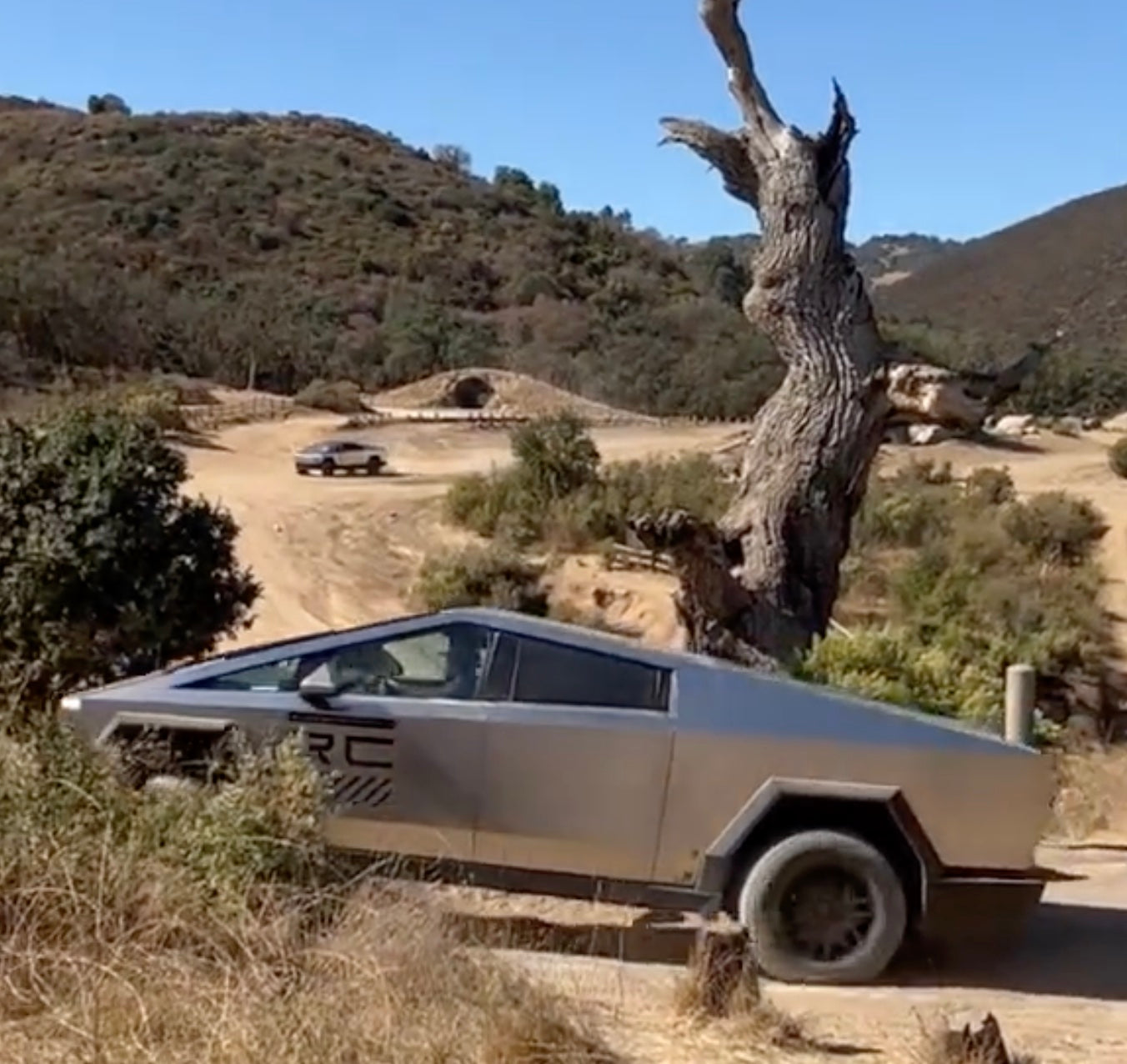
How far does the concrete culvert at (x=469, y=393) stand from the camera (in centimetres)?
6153

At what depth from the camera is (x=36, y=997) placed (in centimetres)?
525

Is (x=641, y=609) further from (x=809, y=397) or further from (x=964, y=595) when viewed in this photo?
(x=809, y=397)

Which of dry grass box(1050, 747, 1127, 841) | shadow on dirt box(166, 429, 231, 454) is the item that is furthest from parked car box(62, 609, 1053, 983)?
shadow on dirt box(166, 429, 231, 454)

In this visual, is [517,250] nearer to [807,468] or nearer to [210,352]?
[210,352]

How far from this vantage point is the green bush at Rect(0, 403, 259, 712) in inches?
497

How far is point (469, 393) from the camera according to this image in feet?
204

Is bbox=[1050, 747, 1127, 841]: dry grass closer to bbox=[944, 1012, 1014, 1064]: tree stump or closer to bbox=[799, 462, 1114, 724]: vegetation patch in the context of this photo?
bbox=[799, 462, 1114, 724]: vegetation patch

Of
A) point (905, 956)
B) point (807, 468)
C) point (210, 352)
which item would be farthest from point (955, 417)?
point (210, 352)

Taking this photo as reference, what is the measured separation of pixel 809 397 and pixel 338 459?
29191 millimetres

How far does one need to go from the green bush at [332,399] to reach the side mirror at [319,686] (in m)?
49.2

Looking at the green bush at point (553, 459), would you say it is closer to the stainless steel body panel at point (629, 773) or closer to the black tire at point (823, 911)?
the stainless steel body panel at point (629, 773)

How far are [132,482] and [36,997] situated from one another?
27.7 ft

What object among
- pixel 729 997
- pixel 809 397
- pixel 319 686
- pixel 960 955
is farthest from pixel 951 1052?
pixel 809 397

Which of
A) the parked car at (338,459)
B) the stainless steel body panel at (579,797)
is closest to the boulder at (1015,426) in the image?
the parked car at (338,459)
